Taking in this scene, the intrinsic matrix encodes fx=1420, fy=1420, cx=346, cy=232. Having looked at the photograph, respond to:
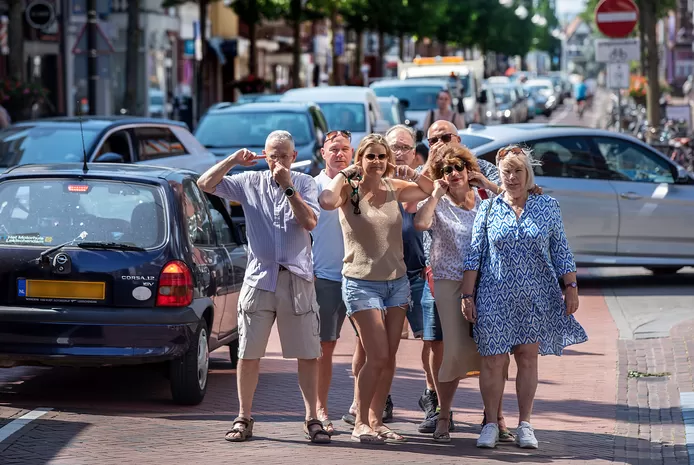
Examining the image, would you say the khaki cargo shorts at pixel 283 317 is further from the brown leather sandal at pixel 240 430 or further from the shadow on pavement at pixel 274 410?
the shadow on pavement at pixel 274 410

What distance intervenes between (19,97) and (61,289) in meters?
16.9

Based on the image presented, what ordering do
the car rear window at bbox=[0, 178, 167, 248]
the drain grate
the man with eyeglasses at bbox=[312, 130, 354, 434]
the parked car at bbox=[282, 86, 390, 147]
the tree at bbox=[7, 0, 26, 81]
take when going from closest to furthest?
the man with eyeglasses at bbox=[312, 130, 354, 434] → the car rear window at bbox=[0, 178, 167, 248] → the drain grate → the parked car at bbox=[282, 86, 390, 147] → the tree at bbox=[7, 0, 26, 81]

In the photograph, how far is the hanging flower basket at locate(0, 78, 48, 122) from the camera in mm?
24250

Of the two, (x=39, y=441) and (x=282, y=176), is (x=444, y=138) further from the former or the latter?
(x=39, y=441)

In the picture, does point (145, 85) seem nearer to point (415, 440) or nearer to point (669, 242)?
point (669, 242)

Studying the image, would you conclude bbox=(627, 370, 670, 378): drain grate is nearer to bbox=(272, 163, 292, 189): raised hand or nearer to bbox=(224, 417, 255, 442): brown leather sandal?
bbox=(224, 417, 255, 442): brown leather sandal

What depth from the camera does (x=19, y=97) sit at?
2439cm

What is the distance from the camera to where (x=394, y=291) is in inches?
300

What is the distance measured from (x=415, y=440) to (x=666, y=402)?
202cm

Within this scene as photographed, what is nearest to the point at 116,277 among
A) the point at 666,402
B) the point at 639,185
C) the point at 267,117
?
the point at 666,402

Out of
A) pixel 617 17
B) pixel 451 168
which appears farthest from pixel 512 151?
pixel 617 17

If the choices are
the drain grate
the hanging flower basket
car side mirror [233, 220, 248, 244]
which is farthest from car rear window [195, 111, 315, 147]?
the drain grate

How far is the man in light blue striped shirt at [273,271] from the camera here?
7.54m

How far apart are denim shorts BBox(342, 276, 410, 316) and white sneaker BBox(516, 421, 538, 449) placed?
2.97 feet
